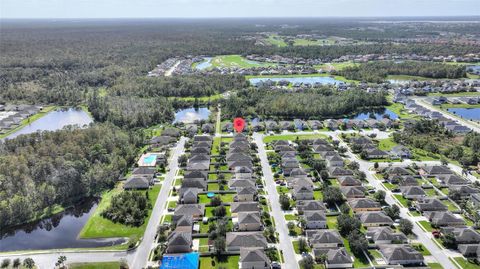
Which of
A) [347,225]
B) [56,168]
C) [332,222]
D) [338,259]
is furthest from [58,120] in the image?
[338,259]

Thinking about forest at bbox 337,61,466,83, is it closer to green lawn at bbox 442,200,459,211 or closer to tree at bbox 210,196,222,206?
green lawn at bbox 442,200,459,211

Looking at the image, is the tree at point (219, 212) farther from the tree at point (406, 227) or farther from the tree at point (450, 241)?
the tree at point (450, 241)

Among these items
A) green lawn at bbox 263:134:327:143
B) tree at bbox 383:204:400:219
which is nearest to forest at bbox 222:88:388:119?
green lawn at bbox 263:134:327:143

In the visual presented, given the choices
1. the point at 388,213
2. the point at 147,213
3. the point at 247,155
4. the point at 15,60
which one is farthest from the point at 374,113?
the point at 15,60

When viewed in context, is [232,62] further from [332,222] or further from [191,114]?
[332,222]

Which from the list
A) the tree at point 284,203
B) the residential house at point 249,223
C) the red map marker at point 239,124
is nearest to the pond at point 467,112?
the red map marker at point 239,124

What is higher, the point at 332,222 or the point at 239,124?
the point at 239,124
